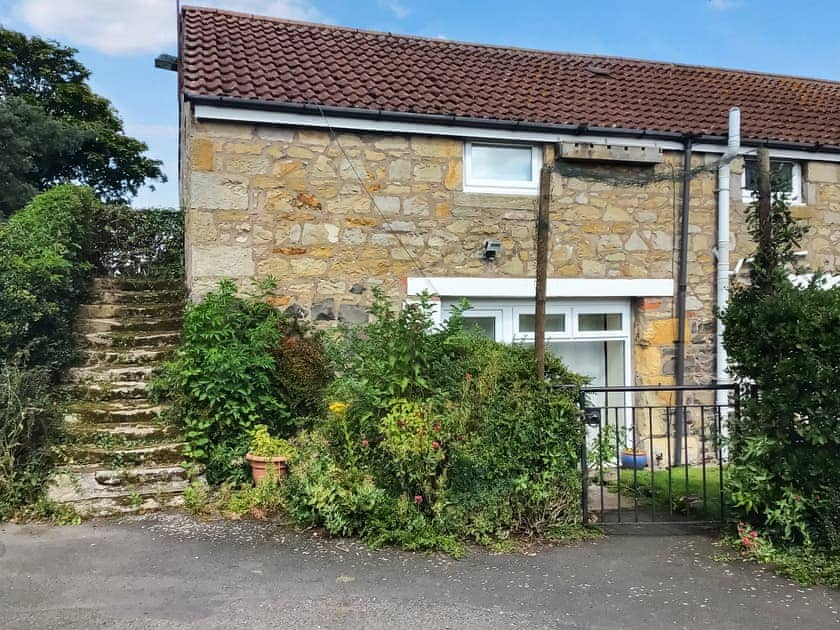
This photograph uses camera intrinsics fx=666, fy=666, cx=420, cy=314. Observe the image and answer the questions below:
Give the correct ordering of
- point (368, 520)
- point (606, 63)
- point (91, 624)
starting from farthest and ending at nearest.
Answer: point (606, 63), point (368, 520), point (91, 624)

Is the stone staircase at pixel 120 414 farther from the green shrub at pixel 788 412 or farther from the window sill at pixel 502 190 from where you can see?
the green shrub at pixel 788 412

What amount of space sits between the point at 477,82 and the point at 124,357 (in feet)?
18.8

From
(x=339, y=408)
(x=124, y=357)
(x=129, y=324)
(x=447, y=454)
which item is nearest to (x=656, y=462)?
(x=447, y=454)

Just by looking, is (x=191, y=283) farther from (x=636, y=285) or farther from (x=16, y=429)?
(x=636, y=285)

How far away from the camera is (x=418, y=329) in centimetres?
520

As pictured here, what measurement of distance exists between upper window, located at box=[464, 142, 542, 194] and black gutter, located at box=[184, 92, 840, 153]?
0.32 meters

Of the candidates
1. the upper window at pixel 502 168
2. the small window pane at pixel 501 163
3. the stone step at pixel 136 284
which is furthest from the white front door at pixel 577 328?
the stone step at pixel 136 284

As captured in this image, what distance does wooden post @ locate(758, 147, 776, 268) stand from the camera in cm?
496

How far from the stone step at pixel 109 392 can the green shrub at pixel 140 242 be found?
3.88 metres

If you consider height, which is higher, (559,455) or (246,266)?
(246,266)

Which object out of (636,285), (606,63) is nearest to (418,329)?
(636,285)

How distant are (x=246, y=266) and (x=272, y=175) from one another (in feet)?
3.53

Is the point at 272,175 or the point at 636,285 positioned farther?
the point at 636,285

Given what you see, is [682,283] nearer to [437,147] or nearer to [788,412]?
[437,147]
